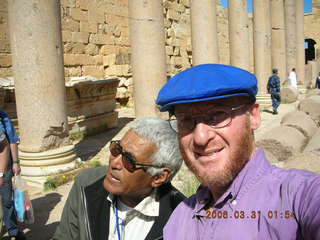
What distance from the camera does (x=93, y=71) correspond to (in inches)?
530

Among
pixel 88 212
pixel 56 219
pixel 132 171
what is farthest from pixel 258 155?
pixel 56 219

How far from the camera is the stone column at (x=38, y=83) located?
5.62 meters

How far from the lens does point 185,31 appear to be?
19.1m

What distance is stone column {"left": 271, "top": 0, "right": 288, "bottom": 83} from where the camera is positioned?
715 inches

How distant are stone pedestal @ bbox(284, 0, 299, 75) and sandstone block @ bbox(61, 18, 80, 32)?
40.0 ft

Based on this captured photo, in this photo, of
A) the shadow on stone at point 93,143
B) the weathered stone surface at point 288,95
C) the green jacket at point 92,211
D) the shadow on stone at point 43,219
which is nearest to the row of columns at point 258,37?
the weathered stone surface at point 288,95

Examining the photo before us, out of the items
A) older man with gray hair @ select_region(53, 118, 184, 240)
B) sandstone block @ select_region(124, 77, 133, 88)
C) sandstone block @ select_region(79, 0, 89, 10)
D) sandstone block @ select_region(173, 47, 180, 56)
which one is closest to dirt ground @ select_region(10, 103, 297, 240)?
older man with gray hair @ select_region(53, 118, 184, 240)

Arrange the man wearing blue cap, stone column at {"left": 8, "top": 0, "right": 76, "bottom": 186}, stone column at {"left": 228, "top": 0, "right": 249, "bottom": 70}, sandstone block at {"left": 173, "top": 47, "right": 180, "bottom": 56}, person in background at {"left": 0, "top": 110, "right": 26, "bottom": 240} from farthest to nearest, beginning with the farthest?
sandstone block at {"left": 173, "top": 47, "right": 180, "bottom": 56}
stone column at {"left": 228, "top": 0, "right": 249, "bottom": 70}
stone column at {"left": 8, "top": 0, "right": 76, "bottom": 186}
person in background at {"left": 0, "top": 110, "right": 26, "bottom": 240}
the man wearing blue cap

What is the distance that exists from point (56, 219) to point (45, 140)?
65.5 inches

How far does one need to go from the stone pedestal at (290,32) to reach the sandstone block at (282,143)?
46.8ft

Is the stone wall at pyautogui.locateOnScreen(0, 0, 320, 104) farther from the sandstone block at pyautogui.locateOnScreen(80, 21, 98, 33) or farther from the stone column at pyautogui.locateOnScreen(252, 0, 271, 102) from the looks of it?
the stone column at pyautogui.locateOnScreen(252, 0, 271, 102)

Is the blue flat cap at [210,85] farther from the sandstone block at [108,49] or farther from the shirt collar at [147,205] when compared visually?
the sandstone block at [108,49]

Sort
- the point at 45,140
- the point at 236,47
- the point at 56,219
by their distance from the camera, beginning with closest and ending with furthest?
the point at 56,219 < the point at 45,140 < the point at 236,47

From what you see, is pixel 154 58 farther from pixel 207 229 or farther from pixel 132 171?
pixel 207 229
